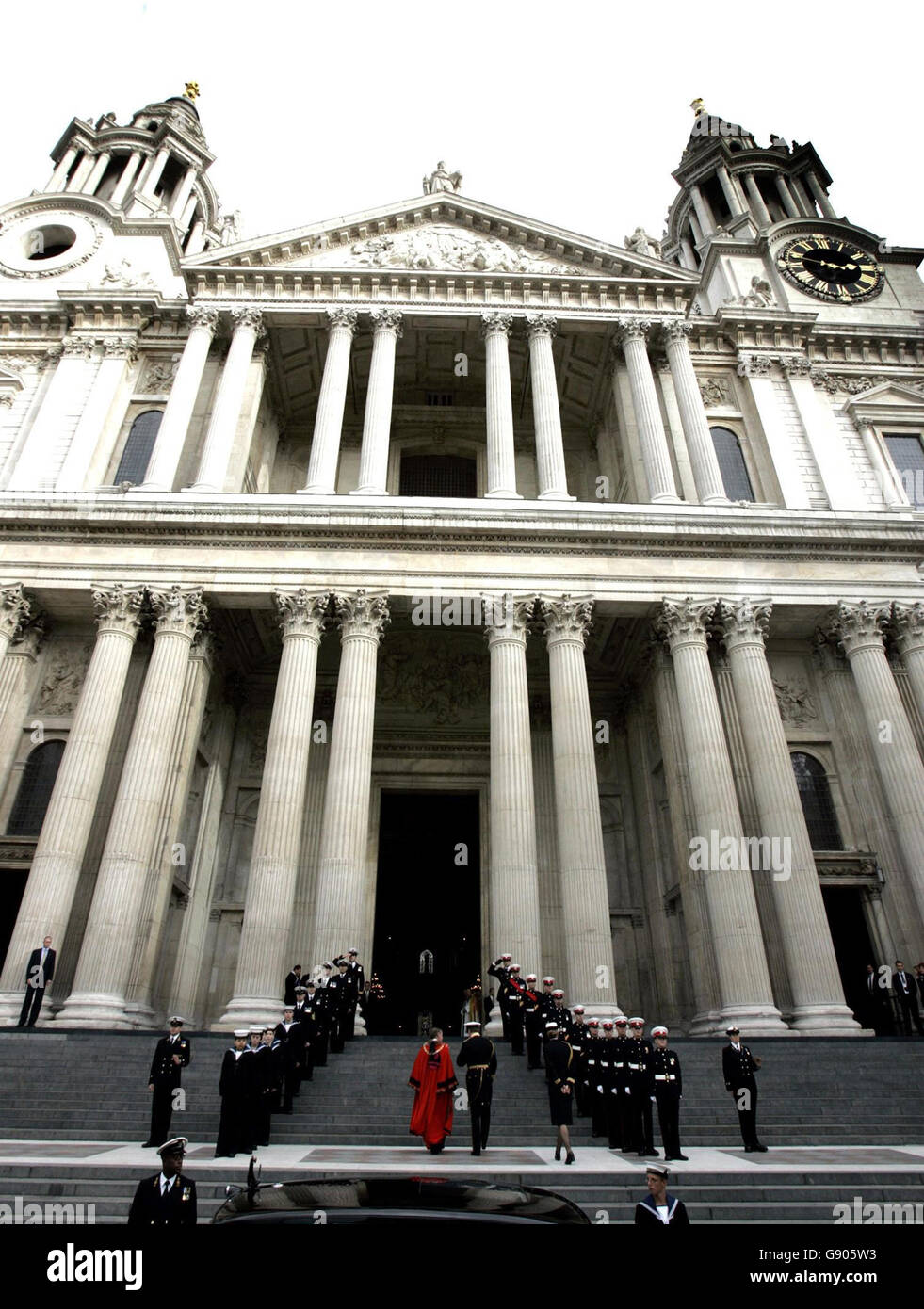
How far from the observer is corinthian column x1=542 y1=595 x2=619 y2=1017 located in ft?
57.7

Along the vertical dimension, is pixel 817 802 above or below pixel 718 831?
above

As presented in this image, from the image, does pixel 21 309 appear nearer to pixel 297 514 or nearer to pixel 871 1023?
pixel 297 514

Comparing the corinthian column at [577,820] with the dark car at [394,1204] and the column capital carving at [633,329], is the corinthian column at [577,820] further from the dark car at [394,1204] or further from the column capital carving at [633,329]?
the dark car at [394,1204]

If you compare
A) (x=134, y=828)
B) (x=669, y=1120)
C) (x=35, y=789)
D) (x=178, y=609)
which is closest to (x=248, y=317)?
(x=178, y=609)

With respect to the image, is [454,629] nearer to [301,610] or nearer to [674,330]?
[301,610]

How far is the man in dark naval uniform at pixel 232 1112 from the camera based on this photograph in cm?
946

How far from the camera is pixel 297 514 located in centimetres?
2184

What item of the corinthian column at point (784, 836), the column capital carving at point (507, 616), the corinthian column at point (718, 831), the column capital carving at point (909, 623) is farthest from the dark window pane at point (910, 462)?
the column capital carving at point (507, 616)

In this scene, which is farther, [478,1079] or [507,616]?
[507,616]

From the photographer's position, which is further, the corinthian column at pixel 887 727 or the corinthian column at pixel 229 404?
the corinthian column at pixel 229 404

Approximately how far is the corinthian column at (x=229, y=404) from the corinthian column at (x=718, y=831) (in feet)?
42.6

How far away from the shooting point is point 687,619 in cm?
2144

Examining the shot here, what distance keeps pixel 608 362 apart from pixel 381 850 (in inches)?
705

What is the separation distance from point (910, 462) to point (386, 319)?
59.1 ft
